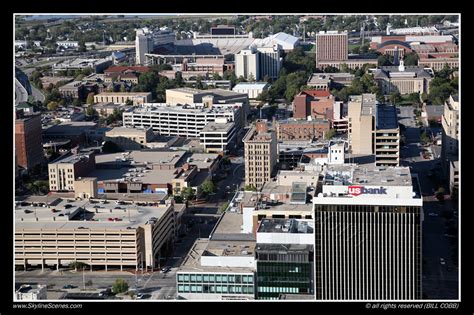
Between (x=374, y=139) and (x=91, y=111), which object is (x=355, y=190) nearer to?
(x=374, y=139)

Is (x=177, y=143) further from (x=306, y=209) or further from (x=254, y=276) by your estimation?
(x=254, y=276)

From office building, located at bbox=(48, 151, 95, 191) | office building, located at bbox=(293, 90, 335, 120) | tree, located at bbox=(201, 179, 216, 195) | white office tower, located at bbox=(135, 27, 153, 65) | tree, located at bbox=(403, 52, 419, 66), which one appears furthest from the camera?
white office tower, located at bbox=(135, 27, 153, 65)

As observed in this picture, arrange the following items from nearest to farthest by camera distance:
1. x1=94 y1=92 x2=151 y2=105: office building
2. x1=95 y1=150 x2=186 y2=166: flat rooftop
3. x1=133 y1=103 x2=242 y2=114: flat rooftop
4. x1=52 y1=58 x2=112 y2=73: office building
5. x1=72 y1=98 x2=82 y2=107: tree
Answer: x1=95 y1=150 x2=186 y2=166: flat rooftop
x1=133 y1=103 x2=242 y2=114: flat rooftop
x1=94 y1=92 x2=151 y2=105: office building
x1=72 y1=98 x2=82 y2=107: tree
x1=52 y1=58 x2=112 y2=73: office building

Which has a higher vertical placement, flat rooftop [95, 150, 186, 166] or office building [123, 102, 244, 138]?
office building [123, 102, 244, 138]

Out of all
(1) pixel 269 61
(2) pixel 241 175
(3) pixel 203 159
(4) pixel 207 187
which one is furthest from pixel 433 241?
(1) pixel 269 61

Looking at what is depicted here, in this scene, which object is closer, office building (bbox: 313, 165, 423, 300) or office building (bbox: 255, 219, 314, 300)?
office building (bbox: 313, 165, 423, 300)

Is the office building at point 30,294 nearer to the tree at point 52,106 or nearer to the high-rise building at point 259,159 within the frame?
the high-rise building at point 259,159

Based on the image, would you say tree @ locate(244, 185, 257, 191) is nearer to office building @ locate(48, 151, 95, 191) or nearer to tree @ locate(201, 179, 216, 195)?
tree @ locate(201, 179, 216, 195)

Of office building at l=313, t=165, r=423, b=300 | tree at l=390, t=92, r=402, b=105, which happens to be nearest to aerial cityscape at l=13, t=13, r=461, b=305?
office building at l=313, t=165, r=423, b=300
